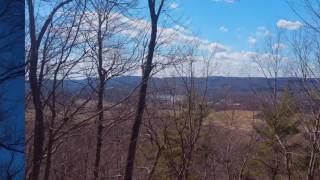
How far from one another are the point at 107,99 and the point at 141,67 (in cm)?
210

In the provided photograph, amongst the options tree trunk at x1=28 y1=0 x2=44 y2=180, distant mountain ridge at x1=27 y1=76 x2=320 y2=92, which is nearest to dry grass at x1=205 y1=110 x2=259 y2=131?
distant mountain ridge at x1=27 y1=76 x2=320 y2=92

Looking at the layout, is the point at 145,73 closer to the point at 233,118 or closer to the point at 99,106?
the point at 99,106

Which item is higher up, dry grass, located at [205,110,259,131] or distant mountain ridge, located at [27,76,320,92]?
distant mountain ridge, located at [27,76,320,92]

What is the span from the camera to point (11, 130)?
22.0 ft

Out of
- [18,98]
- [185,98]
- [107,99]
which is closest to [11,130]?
[18,98]

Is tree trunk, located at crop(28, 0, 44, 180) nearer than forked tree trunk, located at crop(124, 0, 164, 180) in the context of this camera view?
Yes

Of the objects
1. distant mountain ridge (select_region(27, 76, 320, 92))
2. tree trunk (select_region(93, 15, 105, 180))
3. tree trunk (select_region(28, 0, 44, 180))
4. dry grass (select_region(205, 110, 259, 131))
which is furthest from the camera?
dry grass (select_region(205, 110, 259, 131))

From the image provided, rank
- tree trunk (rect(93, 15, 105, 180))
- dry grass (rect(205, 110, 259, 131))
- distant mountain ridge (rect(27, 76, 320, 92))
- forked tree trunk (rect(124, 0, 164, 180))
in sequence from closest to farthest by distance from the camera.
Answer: tree trunk (rect(93, 15, 105, 180)), distant mountain ridge (rect(27, 76, 320, 92)), forked tree trunk (rect(124, 0, 164, 180)), dry grass (rect(205, 110, 259, 131))

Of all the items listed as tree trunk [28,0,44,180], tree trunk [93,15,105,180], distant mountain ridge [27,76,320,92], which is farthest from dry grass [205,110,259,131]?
tree trunk [28,0,44,180]

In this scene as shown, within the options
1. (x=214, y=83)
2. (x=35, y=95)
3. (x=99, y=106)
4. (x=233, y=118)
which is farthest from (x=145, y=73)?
(x=233, y=118)

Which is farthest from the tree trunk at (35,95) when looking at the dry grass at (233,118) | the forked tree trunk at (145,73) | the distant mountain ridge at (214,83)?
the dry grass at (233,118)

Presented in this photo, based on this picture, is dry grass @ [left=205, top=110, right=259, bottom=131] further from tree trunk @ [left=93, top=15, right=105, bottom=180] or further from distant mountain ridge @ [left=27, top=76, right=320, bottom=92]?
tree trunk @ [left=93, top=15, right=105, bottom=180]

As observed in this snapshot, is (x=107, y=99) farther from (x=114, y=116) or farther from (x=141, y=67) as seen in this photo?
(x=141, y=67)

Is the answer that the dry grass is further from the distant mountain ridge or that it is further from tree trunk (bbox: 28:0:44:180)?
tree trunk (bbox: 28:0:44:180)
